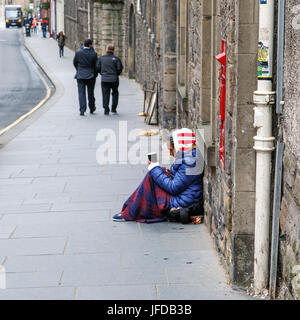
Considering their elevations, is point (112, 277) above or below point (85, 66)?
below

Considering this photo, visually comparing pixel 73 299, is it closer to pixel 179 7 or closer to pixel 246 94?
pixel 246 94

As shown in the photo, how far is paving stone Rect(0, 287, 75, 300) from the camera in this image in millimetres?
5934

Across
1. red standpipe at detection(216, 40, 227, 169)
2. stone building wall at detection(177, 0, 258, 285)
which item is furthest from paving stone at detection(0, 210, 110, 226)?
red standpipe at detection(216, 40, 227, 169)

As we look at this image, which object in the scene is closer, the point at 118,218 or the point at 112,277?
the point at 112,277

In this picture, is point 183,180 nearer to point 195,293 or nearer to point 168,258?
point 168,258

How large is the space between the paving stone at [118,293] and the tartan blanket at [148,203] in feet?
6.85

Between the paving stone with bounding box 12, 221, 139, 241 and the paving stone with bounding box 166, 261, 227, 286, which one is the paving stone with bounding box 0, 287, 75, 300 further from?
the paving stone with bounding box 12, 221, 139, 241

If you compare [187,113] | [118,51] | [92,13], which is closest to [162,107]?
[187,113]

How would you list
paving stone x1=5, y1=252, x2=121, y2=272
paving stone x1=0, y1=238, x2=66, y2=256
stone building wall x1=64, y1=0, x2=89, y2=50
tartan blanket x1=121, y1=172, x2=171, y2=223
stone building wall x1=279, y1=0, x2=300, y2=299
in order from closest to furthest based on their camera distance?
stone building wall x1=279, y1=0, x2=300, y2=299 < paving stone x1=5, y1=252, x2=121, y2=272 < paving stone x1=0, y1=238, x2=66, y2=256 < tartan blanket x1=121, y1=172, x2=171, y2=223 < stone building wall x1=64, y1=0, x2=89, y2=50

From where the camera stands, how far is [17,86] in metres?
29.3

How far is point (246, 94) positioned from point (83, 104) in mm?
13223

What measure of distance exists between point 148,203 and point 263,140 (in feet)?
9.68

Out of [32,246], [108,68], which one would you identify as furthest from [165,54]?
[32,246]

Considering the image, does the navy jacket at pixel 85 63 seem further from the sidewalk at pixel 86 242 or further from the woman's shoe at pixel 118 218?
the woman's shoe at pixel 118 218
